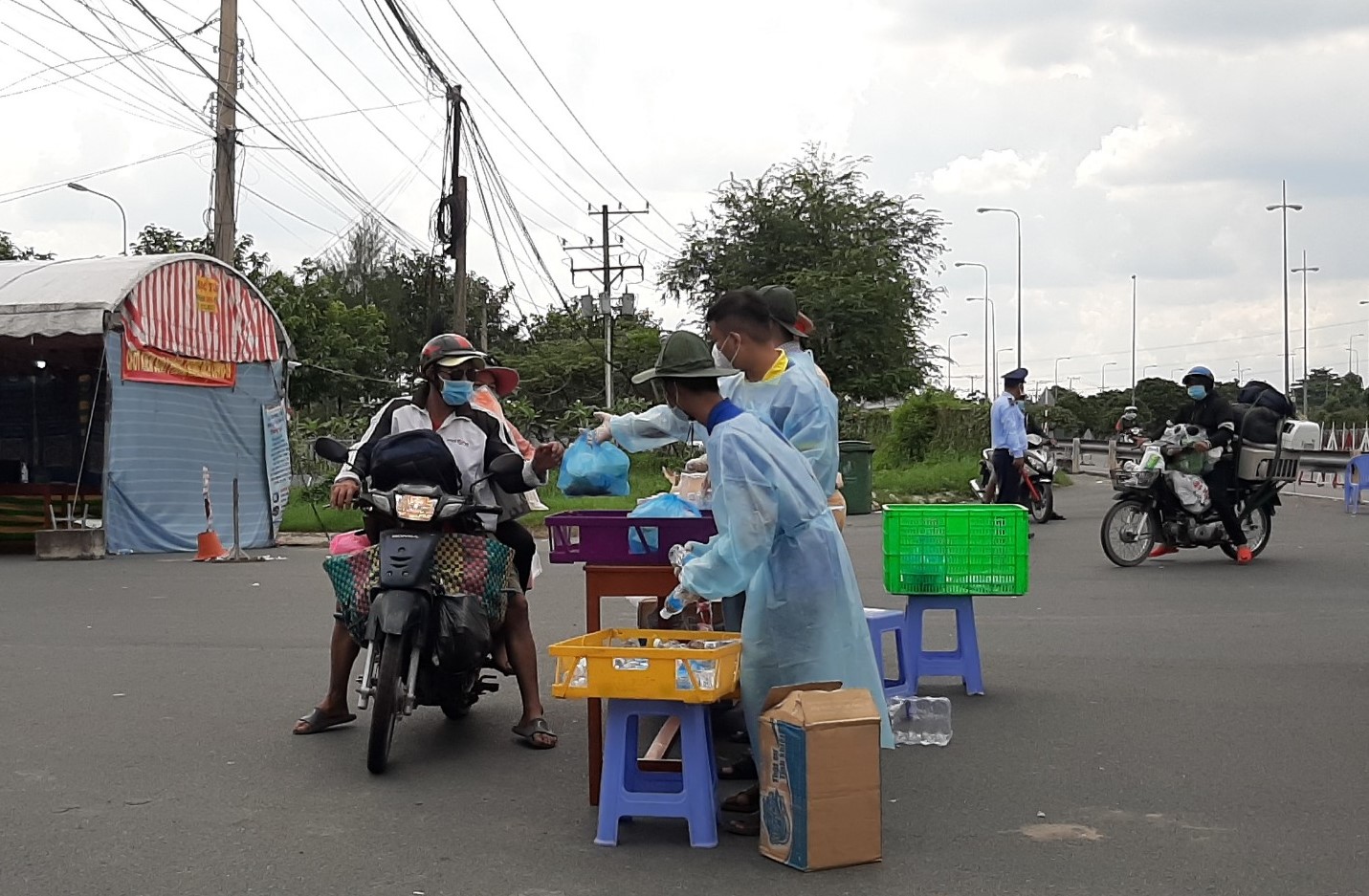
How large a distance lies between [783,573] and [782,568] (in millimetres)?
17

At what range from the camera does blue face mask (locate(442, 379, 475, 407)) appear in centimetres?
684

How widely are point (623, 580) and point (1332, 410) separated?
237 feet

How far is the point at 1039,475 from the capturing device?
20.2 metres

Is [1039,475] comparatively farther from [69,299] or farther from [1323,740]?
[1323,740]

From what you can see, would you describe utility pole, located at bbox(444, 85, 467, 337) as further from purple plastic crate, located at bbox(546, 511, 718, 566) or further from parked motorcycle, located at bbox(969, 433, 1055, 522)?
purple plastic crate, located at bbox(546, 511, 718, 566)

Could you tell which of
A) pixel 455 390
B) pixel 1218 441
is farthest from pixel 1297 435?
pixel 455 390

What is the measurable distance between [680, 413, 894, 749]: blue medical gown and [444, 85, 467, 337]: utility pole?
22.0m

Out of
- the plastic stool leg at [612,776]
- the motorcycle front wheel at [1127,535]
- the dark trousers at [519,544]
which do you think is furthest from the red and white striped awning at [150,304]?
the plastic stool leg at [612,776]

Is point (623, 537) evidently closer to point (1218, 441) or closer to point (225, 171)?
point (1218, 441)

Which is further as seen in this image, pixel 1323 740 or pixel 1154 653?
pixel 1154 653

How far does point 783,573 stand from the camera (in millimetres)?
5316

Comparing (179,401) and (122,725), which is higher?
(179,401)

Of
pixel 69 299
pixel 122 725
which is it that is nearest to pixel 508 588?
pixel 122 725

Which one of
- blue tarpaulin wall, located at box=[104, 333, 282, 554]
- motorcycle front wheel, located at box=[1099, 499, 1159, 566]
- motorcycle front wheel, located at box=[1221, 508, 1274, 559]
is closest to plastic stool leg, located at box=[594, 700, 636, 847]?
motorcycle front wheel, located at box=[1099, 499, 1159, 566]
